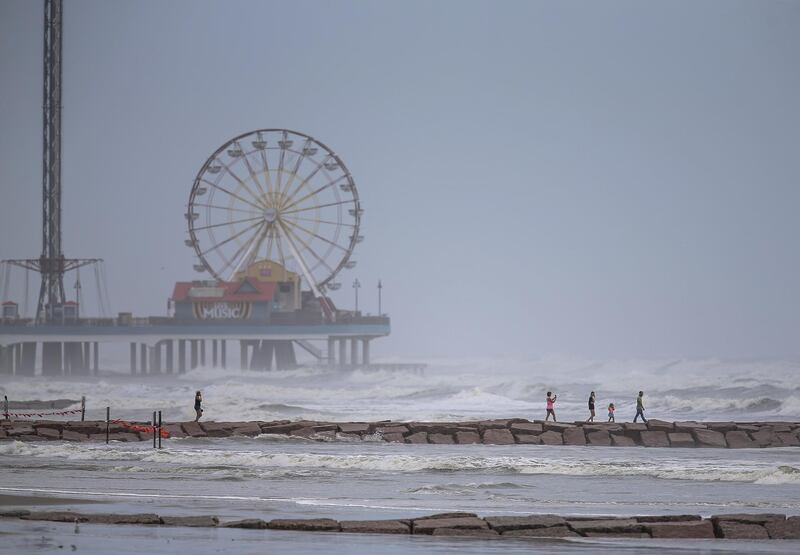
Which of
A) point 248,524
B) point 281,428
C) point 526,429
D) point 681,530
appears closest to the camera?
point 681,530

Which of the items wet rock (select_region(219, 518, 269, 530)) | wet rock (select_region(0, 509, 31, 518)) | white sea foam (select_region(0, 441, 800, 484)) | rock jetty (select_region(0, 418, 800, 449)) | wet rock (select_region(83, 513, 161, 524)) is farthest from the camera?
rock jetty (select_region(0, 418, 800, 449))

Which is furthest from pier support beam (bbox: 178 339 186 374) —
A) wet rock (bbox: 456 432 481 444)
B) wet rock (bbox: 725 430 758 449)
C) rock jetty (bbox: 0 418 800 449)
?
wet rock (bbox: 725 430 758 449)

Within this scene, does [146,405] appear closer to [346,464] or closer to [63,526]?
[346,464]

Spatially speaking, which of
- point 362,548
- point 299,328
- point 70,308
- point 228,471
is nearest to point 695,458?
point 228,471

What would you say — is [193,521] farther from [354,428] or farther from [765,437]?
[765,437]

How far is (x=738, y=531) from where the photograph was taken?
39.3 feet

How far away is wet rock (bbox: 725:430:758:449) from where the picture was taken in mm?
25219

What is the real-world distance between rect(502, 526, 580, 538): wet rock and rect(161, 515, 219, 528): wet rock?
9.23ft

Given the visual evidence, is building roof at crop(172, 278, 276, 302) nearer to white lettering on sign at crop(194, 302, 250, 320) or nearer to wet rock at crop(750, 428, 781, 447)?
white lettering on sign at crop(194, 302, 250, 320)

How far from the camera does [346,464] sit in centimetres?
2033

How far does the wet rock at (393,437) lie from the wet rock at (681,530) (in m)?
14.2

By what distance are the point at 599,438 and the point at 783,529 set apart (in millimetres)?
13808

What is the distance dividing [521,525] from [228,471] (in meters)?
8.21

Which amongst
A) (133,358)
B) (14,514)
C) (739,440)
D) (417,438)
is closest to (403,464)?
(417,438)
